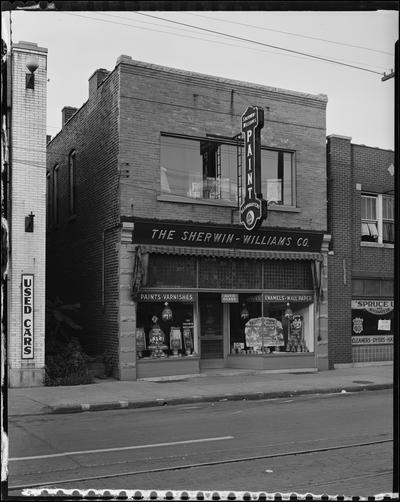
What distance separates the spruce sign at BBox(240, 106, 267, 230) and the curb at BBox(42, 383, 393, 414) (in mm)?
4347

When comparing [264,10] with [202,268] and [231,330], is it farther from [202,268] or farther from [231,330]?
[231,330]

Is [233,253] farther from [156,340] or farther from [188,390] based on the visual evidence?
[188,390]

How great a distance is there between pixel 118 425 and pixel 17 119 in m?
7.64

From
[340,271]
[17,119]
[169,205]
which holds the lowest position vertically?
[340,271]

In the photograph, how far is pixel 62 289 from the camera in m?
20.3

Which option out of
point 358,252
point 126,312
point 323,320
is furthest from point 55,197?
point 358,252

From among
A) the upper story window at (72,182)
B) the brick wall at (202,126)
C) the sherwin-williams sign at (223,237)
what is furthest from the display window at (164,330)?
the upper story window at (72,182)

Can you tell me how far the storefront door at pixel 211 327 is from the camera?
17484 millimetres

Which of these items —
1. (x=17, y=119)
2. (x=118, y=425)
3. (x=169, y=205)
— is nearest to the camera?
(x=118, y=425)

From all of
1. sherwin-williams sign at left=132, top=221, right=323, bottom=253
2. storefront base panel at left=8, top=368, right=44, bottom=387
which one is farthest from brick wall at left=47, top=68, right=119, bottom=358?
storefront base panel at left=8, top=368, right=44, bottom=387

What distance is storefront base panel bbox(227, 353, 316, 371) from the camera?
17.5 metres

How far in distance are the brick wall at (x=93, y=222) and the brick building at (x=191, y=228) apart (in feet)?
0.20

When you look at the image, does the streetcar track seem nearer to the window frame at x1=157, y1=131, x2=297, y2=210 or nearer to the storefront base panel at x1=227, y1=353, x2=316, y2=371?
the storefront base panel at x1=227, y1=353, x2=316, y2=371

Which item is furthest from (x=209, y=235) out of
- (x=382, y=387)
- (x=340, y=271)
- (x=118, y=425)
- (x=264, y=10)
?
(x=264, y=10)
